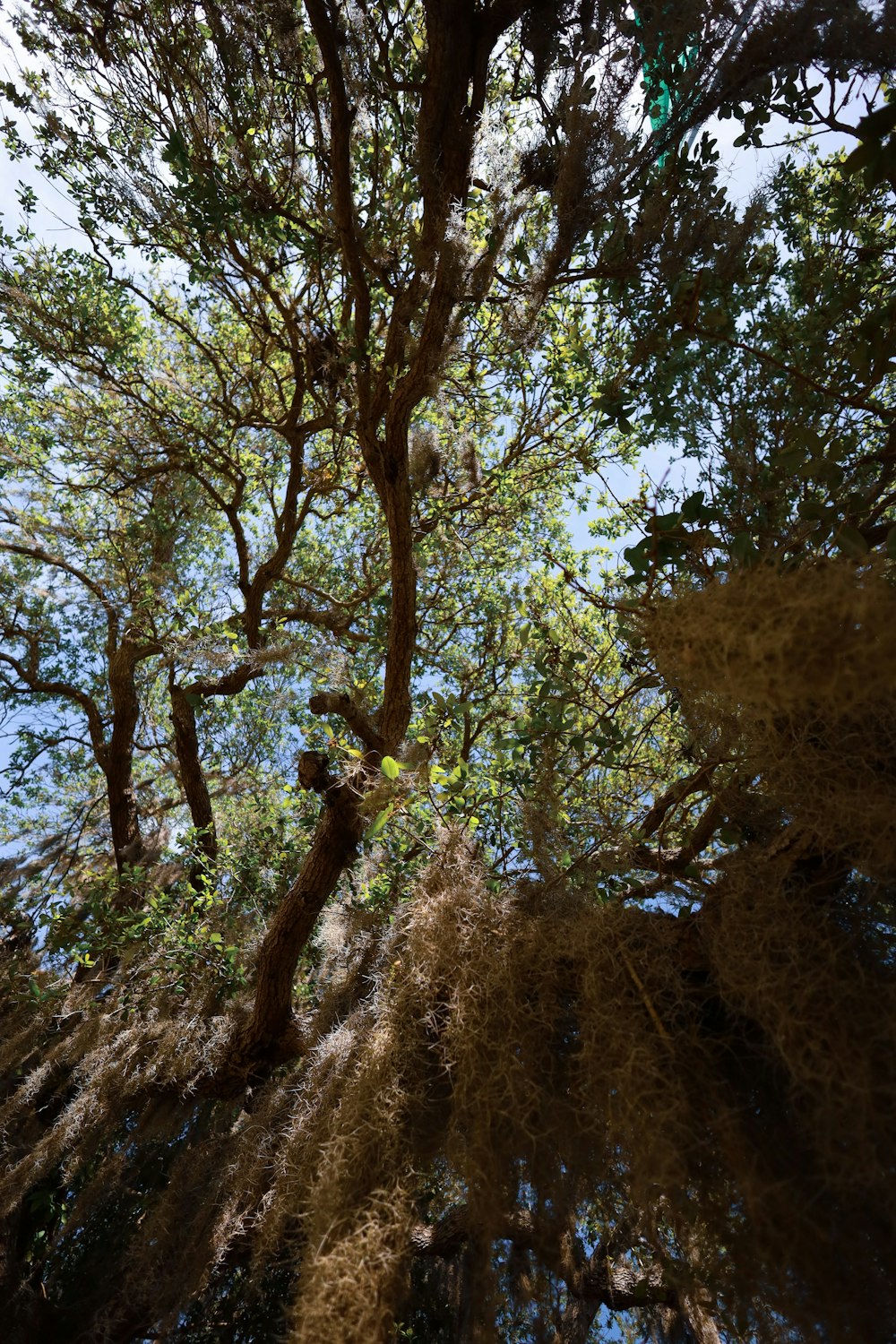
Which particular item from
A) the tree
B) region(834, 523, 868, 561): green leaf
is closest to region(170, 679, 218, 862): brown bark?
the tree

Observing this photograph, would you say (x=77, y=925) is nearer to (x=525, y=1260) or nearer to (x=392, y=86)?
(x=525, y=1260)

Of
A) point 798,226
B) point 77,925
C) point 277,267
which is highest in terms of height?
point 277,267

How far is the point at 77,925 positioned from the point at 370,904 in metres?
1.75

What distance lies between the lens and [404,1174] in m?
1.46

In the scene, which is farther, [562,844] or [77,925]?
[77,925]

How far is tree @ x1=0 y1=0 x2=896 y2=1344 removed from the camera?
4.20ft

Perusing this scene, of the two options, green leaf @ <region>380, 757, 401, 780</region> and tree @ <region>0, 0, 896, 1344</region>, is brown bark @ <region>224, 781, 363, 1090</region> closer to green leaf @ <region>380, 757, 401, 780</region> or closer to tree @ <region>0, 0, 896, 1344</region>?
tree @ <region>0, 0, 896, 1344</region>

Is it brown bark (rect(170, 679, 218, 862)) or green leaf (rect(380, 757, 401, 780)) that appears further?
brown bark (rect(170, 679, 218, 862))

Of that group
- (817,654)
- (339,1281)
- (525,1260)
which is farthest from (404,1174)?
(817,654)

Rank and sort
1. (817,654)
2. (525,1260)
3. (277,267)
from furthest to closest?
(277,267) → (525,1260) → (817,654)

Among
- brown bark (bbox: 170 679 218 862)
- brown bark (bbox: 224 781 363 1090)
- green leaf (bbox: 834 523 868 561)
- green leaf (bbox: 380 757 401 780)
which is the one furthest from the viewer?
brown bark (bbox: 170 679 218 862)

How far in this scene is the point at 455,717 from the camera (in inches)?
145

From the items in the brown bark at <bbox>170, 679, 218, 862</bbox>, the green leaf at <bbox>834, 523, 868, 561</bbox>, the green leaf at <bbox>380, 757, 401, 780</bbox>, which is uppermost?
the brown bark at <bbox>170, 679, 218, 862</bbox>

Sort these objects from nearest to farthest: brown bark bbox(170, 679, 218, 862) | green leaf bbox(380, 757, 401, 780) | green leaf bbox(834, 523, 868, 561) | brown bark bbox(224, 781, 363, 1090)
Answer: green leaf bbox(834, 523, 868, 561) → green leaf bbox(380, 757, 401, 780) → brown bark bbox(224, 781, 363, 1090) → brown bark bbox(170, 679, 218, 862)
